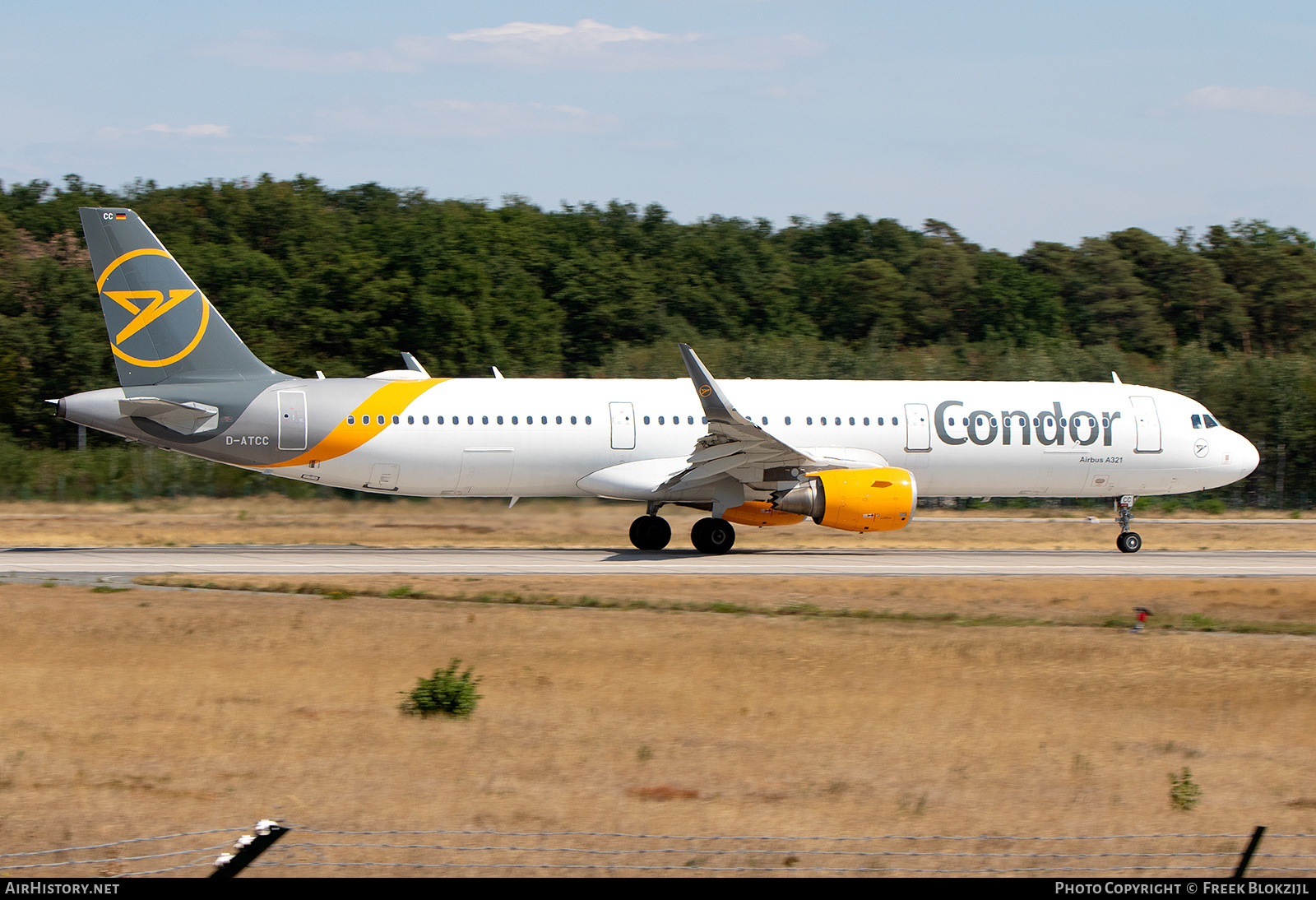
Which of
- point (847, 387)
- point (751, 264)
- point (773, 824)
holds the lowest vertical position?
point (773, 824)

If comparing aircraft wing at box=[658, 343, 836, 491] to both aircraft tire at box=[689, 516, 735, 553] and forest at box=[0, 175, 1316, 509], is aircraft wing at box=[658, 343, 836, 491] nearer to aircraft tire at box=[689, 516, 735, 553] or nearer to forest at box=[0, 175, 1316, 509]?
aircraft tire at box=[689, 516, 735, 553]

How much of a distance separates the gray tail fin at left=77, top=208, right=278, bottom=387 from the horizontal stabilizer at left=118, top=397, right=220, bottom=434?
755 millimetres

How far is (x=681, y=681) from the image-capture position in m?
13.2

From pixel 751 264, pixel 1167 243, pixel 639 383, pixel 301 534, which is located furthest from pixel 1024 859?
pixel 1167 243

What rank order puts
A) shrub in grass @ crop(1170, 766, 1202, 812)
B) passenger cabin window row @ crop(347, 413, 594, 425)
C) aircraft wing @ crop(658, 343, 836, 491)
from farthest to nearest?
1. passenger cabin window row @ crop(347, 413, 594, 425)
2. aircraft wing @ crop(658, 343, 836, 491)
3. shrub in grass @ crop(1170, 766, 1202, 812)

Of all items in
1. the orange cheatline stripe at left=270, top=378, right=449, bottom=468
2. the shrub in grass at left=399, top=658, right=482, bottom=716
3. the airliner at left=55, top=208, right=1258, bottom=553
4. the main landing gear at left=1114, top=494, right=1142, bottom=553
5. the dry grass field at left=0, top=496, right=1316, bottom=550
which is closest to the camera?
the shrub in grass at left=399, top=658, right=482, bottom=716

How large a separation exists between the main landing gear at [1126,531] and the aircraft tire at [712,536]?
30.7 ft

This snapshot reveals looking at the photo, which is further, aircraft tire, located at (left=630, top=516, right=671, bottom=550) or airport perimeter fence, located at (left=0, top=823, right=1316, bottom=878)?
aircraft tire, located at (left=630, top=516, right=671, bottom=550)

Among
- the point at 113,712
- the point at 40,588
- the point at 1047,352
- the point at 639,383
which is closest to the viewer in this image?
the point at 113,712

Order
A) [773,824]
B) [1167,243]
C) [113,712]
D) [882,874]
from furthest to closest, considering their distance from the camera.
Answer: [1167,243]
[113,712]
[773,824]
[882,874]

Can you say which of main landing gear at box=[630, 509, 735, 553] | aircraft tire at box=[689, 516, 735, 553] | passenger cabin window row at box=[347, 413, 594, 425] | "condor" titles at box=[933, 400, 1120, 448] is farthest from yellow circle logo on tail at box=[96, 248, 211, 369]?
"condor" titles at box=[933, 400, 1120, 448]

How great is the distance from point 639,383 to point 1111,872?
19.1 metres

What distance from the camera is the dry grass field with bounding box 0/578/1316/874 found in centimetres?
904

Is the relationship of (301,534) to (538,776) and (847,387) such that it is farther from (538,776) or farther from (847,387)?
(538,776)
